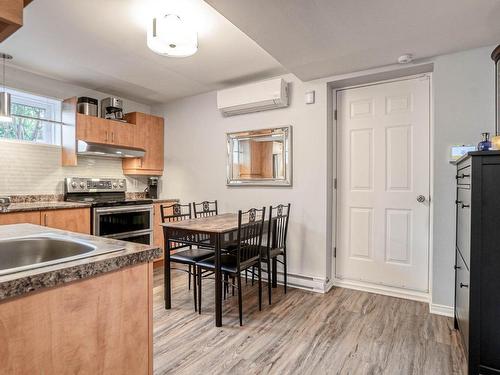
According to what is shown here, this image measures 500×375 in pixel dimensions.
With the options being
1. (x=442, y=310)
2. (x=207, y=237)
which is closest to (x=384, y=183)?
(x=442, y=310)

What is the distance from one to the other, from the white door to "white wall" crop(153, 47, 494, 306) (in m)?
0.20

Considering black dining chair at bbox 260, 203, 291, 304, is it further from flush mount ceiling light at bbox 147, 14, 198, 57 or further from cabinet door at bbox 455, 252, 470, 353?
flush mount ceiling light at bbox 147, 14, 198, 57

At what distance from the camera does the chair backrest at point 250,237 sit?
8.25 feet

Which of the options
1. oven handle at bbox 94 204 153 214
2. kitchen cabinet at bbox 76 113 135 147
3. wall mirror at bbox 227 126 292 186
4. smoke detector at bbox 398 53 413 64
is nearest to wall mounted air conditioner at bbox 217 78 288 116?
wall mirror at bbox 227 126 292 186

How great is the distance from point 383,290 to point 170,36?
3009mm

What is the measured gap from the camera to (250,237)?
8.69 feet

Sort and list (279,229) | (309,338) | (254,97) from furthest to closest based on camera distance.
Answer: (254,97)
(279,229)
(309,338)

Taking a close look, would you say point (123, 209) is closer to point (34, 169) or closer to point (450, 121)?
point (34, 169)

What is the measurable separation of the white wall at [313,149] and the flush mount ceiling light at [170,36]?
1485 millimetres

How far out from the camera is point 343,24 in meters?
2.07

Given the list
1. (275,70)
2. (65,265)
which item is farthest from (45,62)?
(65,265)

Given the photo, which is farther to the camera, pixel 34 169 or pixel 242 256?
pixel 34 169

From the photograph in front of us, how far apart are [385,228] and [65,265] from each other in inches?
115

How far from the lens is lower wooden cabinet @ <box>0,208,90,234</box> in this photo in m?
2.68
